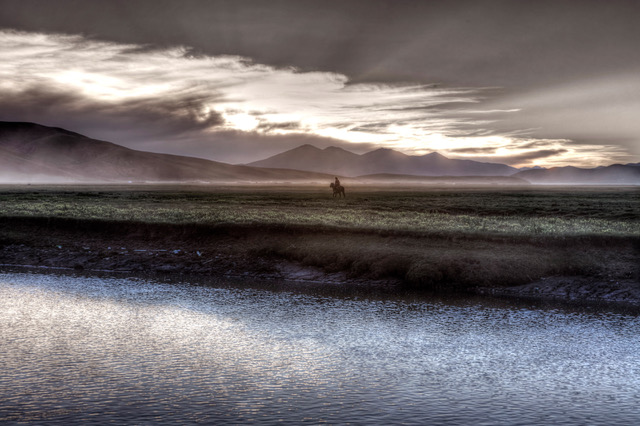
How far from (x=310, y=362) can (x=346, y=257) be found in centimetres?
1660

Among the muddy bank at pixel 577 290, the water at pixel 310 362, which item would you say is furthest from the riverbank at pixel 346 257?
the water at pixel 310 362

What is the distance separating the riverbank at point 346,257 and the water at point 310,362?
4693 millimetres

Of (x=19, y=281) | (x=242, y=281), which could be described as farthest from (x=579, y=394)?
(x=19, y=281)

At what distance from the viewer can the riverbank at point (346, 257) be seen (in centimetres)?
2734

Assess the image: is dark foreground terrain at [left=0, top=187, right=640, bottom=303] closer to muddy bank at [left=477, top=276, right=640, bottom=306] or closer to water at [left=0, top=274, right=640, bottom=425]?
muddy bank at [left=477, top=276, right=640, bottom=306]

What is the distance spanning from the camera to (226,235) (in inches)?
1487

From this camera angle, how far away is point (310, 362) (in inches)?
588

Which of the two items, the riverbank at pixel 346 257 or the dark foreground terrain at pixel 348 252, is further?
the dark foreground terrain at pixel 348 252

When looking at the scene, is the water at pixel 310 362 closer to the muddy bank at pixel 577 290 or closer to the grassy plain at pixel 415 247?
the muddy bank at pixel 577 290

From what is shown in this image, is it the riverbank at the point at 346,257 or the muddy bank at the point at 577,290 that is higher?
the riverbank at the point at 346,257

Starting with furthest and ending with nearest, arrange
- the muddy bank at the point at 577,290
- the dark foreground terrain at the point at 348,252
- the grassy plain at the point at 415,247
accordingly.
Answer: the grassy plain at the point at 415,247
the dark foreground terrain at the point at 348,252
the muddy bank at the point at 577,290

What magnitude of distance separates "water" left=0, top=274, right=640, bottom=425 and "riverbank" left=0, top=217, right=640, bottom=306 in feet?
15.4

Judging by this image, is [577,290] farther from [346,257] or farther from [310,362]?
[310,362]

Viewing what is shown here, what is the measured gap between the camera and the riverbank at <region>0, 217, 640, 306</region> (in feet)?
89.7
